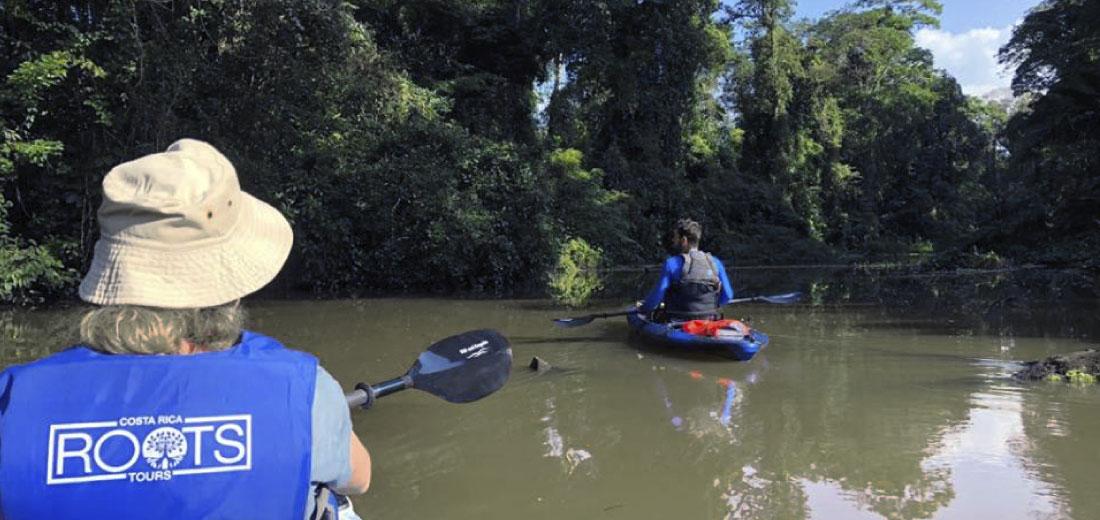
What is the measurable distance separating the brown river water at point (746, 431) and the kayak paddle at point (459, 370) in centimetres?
112

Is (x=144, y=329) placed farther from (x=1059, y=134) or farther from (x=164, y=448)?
(x=1059, y=134)

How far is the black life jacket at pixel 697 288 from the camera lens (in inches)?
302

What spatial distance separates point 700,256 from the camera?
25.4 feet

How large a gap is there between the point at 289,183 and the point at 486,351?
11.9m

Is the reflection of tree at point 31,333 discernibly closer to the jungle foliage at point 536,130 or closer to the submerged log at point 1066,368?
the jungle foliage at point 536,130

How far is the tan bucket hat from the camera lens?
1296 mm

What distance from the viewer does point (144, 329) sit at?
131 centimetres

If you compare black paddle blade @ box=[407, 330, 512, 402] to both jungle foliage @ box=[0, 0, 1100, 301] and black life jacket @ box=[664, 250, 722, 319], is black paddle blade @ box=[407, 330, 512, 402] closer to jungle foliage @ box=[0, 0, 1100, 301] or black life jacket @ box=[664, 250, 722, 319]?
black life jacket @ box=[664, 250, 722, 319]

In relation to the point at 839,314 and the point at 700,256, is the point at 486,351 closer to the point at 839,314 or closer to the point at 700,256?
the point at 700,256

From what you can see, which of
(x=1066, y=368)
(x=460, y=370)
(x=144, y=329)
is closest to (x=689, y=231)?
(x=1066, y=368)

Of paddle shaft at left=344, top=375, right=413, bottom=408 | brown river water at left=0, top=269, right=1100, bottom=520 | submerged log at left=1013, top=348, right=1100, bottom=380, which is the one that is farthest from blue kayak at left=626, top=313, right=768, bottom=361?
paddle shaft at left=344, top=375, right=413, bottom=408

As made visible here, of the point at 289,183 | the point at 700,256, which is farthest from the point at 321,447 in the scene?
the point at 289,183

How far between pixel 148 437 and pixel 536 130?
22863 millimetres

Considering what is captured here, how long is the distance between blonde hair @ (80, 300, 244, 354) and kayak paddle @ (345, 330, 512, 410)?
1.35m
